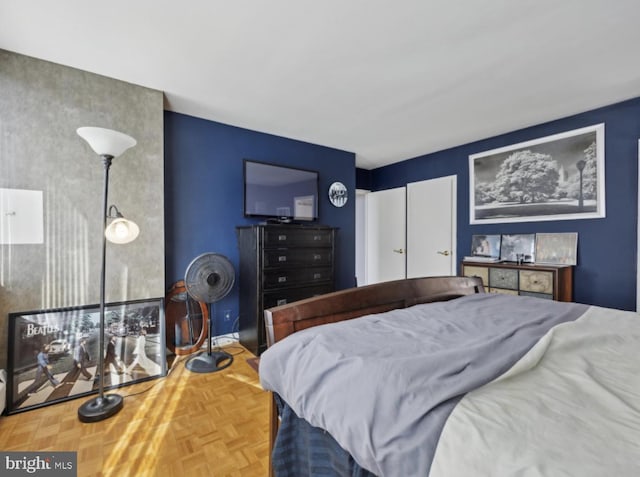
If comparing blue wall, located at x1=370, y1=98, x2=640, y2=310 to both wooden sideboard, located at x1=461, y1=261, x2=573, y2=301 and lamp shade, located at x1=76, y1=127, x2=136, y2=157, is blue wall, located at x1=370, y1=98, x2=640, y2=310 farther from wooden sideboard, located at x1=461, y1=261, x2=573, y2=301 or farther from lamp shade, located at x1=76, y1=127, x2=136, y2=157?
lamp shade, located at x1=76, y1=127, x2=136, y2=157

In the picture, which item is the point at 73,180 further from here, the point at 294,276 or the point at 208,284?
the point at 294,276

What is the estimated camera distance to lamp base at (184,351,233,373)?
2.52m

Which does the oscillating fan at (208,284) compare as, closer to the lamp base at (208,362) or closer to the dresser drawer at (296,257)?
the lamp base at (208,362)

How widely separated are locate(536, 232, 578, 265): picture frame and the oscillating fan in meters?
3.15

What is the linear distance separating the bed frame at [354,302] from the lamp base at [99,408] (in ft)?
4.21

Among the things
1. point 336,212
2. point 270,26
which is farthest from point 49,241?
point 336,212

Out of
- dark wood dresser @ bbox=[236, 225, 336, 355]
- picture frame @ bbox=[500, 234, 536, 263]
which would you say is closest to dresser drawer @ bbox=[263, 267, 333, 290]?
dark wood dresser @ bbox=[236, 225, 336, 355]

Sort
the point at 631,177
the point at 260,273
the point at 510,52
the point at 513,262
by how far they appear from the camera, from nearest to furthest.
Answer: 1. the point at 510,52
2. the point at 631,177
3. the point at 260,273
4. the point at 513,262

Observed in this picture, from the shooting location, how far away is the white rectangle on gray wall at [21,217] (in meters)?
1.95

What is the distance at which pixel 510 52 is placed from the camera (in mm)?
1965

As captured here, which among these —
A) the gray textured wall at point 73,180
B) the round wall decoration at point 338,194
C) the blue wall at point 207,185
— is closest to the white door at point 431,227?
the round wall decoration at point 338,194

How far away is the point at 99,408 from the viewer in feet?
6.20

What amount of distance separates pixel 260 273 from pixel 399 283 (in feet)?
4.92

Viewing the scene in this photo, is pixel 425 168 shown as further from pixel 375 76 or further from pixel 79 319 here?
pixel 79 319
